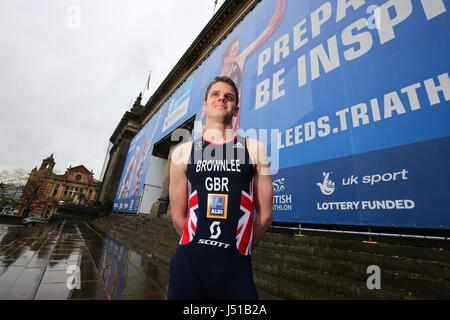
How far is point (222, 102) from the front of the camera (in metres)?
1.17

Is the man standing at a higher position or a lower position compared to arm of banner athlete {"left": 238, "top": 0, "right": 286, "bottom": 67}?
lower

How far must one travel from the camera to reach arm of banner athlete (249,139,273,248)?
1031 mm

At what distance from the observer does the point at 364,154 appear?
145 inches

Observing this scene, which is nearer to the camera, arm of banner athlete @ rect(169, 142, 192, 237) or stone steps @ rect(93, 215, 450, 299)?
arm of banner athlete @ rect(169, 142, 192, 237)

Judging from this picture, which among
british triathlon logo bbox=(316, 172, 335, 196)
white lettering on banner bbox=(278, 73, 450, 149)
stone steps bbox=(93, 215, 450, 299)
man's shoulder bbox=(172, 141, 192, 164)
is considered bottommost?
stone steps bbox=(93, 215, 450, 299)

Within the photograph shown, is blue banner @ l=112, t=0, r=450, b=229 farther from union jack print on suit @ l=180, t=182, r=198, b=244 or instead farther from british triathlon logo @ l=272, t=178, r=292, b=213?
union jack print on suit @ l=180, t=182, r=198, b=244

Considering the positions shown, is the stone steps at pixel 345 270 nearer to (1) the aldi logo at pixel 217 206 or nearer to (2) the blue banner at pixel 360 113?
(2) the blue banner at pixel 360 113

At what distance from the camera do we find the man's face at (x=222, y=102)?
117cm

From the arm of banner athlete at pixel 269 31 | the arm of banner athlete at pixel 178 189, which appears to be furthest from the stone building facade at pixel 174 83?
the arm of banner athlete at pixel 178 189

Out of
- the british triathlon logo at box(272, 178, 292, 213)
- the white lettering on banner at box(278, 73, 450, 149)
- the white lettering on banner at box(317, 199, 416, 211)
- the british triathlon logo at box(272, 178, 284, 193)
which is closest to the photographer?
the white lettering on banner at box(317, 199, 416, 211)

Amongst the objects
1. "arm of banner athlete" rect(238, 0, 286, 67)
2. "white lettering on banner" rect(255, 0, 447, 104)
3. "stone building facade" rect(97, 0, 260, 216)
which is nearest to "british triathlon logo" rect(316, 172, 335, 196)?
"white lettering on banner" rect(255, 0, 447, 104)

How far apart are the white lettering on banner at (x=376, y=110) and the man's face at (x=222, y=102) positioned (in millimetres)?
3700

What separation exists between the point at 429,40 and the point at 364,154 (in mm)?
2194

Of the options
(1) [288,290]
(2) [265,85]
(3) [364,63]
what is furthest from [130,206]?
(3) [364,63]
